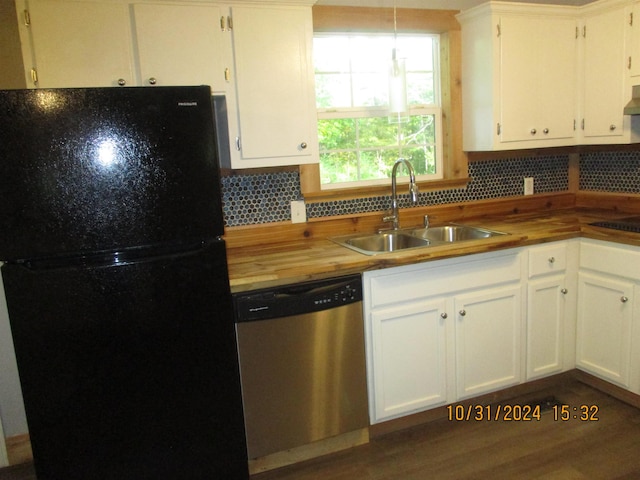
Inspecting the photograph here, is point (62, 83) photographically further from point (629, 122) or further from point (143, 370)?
point (629, 122)

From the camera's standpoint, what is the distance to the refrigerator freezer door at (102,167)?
5.07 ft

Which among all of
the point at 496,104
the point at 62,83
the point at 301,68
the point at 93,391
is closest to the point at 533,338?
the point at 496,104

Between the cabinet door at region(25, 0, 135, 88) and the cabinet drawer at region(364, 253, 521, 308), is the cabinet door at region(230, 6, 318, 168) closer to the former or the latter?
the cabinet door at region(25, 0, 135, 88)

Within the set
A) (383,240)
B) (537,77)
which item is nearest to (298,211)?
(383,240)

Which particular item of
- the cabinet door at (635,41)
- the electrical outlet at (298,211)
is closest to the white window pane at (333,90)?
the electrical outlet at (298,211)

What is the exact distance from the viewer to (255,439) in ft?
6.73

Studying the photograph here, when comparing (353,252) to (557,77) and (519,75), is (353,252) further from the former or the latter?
(557,77)

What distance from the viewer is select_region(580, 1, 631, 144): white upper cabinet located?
8.61 ft

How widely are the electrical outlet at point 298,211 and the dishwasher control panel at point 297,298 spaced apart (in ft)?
2.18

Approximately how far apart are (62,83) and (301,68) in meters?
1.00

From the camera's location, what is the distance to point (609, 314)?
247cm

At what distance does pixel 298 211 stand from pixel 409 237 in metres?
0.63

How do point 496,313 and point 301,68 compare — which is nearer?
point 301,68

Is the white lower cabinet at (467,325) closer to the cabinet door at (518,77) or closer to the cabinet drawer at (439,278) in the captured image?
the cabinet drawer at (439,278)
